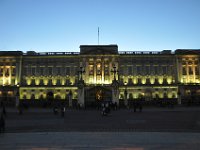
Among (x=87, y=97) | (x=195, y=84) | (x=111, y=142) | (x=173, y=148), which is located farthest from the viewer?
(x=195, y=84)

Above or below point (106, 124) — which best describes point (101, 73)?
above

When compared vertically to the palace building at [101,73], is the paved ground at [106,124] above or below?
below

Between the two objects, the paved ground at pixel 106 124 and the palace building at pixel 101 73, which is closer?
the paved ground at pixel 106 124

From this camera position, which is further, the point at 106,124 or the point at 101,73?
the point at 101,73

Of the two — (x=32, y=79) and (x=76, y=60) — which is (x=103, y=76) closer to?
(x=76, y=60)

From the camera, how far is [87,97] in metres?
82.1

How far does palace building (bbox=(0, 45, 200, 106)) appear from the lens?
90750 mm

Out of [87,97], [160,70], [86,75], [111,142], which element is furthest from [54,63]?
[111,142]

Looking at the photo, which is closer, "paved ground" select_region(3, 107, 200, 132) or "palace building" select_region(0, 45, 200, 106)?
"paved ground" select_region(3, 107, 200, 132)

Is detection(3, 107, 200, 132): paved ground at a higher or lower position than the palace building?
lower

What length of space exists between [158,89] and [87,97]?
25966 millimetres

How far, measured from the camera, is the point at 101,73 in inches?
3588

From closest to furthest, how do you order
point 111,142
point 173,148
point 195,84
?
1. point 173,148
2. point 111,142
3. point 195,84

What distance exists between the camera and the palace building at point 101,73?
90.8 m
